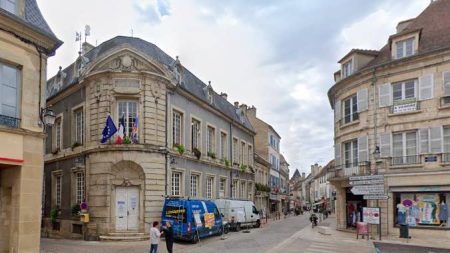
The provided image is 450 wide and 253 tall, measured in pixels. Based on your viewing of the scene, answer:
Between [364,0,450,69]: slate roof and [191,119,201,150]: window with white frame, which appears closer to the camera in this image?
[364,0,450,69]: slate roof

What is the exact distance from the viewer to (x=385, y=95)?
24172 mm

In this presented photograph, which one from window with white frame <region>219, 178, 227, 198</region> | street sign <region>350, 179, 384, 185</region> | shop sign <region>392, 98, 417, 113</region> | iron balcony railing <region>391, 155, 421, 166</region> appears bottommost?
window with white frame <region>219, 178, 227, 198</region>

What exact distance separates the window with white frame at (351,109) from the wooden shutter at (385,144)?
2397 mm

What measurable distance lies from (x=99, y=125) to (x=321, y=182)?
68.2 metres

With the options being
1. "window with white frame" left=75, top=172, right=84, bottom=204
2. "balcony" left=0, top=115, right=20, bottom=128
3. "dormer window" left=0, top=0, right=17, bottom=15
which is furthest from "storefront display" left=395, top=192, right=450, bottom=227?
"dormer window" left=0, top=0, right=17, bottom=15

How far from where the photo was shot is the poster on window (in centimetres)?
2214

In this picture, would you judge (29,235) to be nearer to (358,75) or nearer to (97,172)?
(97,172)

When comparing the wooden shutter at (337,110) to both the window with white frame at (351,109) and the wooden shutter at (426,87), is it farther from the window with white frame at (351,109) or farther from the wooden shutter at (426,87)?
the wooden shutter at (426,87)

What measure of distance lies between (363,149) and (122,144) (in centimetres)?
1332

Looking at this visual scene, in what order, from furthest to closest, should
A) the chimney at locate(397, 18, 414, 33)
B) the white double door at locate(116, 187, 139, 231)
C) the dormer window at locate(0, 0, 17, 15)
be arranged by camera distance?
the chimney at locate(397, 18, 414, 33) → the white double door at locate(116, 187, 139, 231) → the dormer window at locate(0, 0, 17, 15)

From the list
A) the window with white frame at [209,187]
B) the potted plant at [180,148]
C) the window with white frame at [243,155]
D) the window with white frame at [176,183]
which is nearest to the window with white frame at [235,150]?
the window with white frame at [243,155]

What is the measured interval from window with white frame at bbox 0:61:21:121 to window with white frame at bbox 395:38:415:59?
62.5ft

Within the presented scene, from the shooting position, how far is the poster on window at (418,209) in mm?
22141

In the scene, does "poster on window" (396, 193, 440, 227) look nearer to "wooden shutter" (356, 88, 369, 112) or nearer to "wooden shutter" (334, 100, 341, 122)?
"wooden shutter" (356, 88, 369, 112)
